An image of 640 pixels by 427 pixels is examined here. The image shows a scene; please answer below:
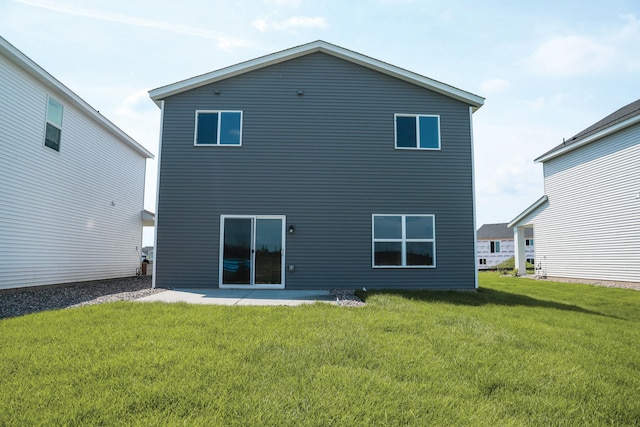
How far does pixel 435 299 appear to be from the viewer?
328 inches

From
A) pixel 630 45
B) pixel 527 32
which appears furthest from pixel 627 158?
pixel 527 32

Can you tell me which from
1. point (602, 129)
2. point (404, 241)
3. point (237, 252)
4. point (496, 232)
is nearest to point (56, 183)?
point (237, 252)

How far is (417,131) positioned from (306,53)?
3959 millimetres

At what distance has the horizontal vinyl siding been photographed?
13.0m

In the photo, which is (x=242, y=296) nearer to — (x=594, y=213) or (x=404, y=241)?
(x=404, y=241)

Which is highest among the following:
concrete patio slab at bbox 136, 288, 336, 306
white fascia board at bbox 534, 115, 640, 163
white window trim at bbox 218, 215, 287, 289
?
white fascia board at bbox 534, 115, 640, 163

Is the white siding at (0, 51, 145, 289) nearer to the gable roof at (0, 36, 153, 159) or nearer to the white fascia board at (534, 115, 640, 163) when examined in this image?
the gable roof at (0, 36, 153, 159)

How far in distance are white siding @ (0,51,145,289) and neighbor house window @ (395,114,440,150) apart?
10210 mm

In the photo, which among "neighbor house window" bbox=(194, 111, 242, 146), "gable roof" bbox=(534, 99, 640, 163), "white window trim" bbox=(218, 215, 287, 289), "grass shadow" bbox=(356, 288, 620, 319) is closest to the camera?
"grass shadow" bbox=(356, 288, 620, 319)

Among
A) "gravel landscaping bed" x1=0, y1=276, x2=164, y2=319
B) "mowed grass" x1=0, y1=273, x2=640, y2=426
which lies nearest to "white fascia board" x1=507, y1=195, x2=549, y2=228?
"mowed grass" x1=0, y1=273, x2=640, y2=426

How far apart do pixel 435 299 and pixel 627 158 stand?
413 inches

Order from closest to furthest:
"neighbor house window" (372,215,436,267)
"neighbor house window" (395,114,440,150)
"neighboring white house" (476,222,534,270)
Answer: "neighbor house window" (372,215,436,267) → "neighbor house window" (395,114,440,150) → "neighboring white house" (476,222,534,270)

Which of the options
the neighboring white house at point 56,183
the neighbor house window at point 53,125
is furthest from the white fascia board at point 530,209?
the neighbor house window at point 53,125

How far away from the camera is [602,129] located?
14.0m
